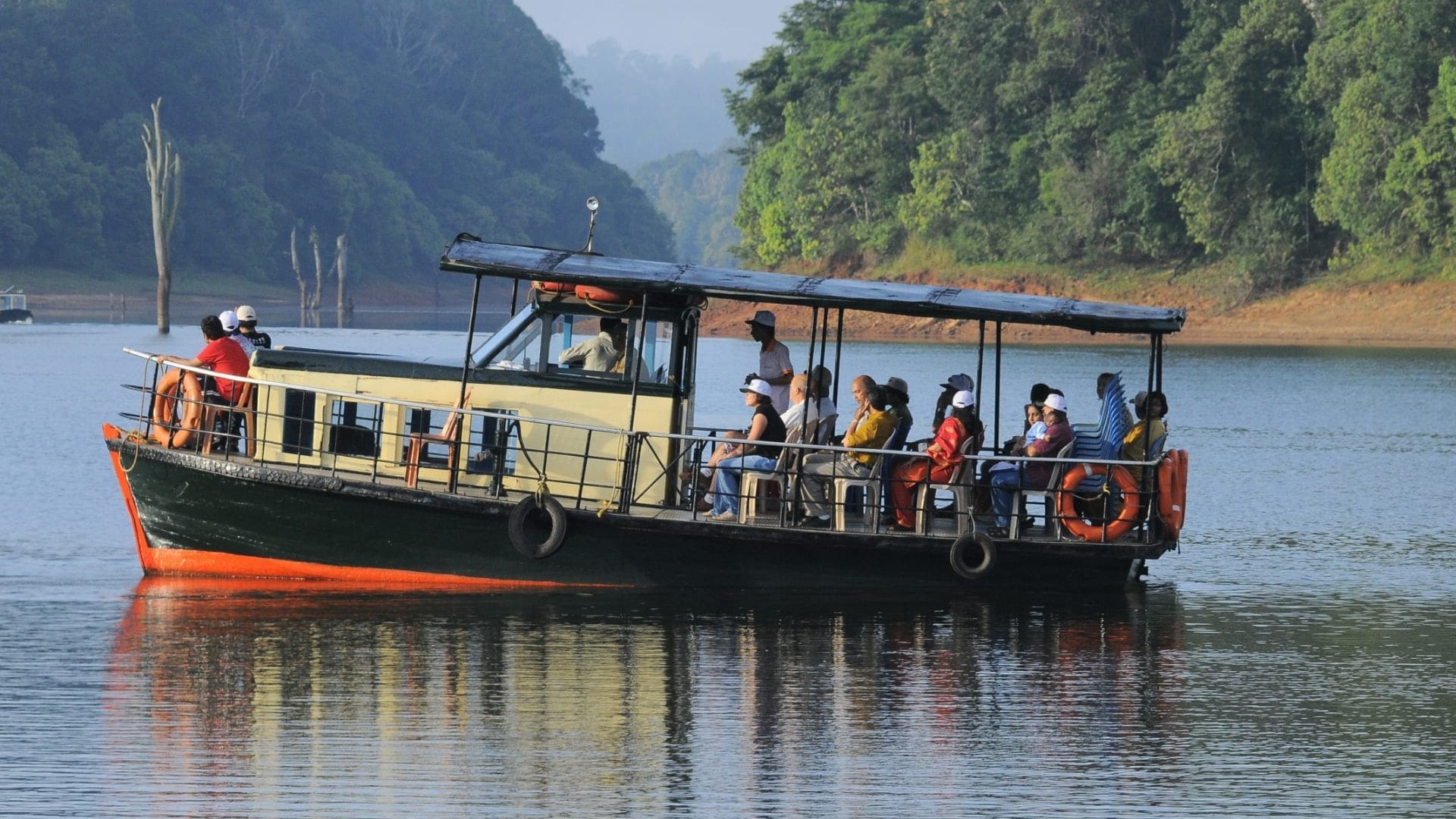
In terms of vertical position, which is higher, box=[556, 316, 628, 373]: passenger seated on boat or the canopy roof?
the canopy roof

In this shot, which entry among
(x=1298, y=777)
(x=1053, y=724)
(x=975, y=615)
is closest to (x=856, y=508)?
(x=975, y=615)

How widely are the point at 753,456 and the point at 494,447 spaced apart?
2.06m

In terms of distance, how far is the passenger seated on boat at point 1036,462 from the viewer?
16.0 metres

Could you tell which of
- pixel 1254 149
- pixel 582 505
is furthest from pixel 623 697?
pixel 1254 149

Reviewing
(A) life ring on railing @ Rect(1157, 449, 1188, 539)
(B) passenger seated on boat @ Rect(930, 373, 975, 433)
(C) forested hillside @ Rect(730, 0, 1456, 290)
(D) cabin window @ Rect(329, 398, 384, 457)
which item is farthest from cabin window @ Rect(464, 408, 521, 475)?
(C) forested hillside @ Rect(730, 0, 1456, 290)

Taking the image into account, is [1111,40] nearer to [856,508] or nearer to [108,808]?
[856,508]

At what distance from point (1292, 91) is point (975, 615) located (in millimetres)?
56330

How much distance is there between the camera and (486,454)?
1577 centimetres

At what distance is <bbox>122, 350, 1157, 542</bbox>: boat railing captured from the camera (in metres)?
15.5

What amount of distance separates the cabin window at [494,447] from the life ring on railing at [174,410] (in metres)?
2.21

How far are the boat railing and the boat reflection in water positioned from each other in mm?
842

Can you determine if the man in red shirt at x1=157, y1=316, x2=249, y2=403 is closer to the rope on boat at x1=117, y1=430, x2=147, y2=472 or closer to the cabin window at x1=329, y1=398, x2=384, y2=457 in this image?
the rope on boat at x1=117, y1=430, x2=147, y2=472

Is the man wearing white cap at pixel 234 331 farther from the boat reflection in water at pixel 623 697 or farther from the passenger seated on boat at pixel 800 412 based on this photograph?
the passenger seated on boat at pixel 800 412

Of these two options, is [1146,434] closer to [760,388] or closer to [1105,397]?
[1105,397]
